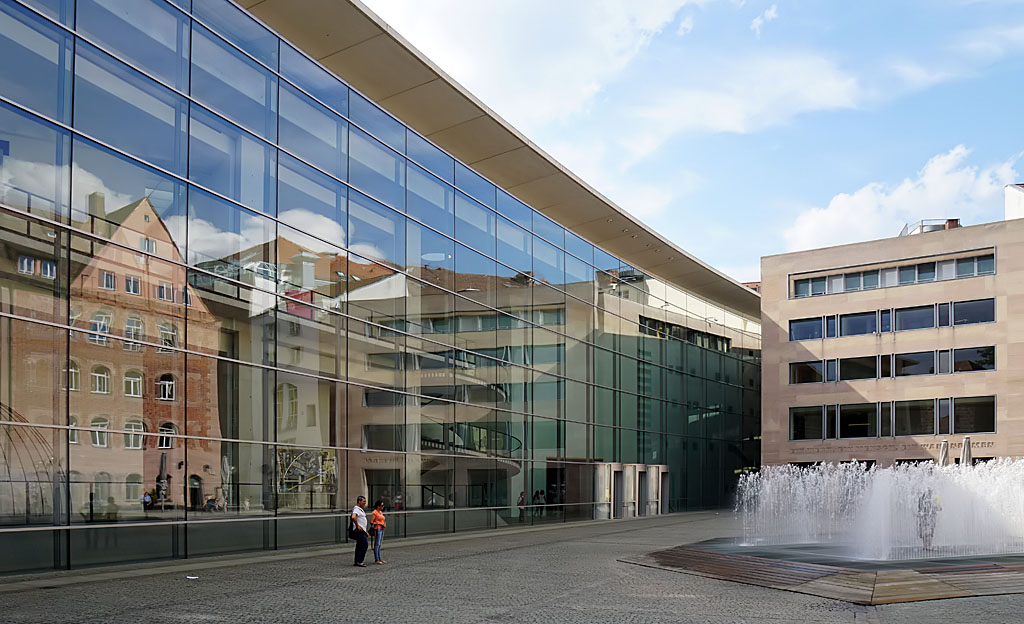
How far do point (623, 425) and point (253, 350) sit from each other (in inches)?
946

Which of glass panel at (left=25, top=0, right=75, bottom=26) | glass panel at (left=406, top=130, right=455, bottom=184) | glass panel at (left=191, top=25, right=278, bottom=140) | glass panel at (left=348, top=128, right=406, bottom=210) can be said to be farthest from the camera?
glass panel at (left=406, top=130, right=455, bottom=184)

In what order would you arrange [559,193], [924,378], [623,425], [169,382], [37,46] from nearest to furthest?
1. [37,46]
2. [169,382]
3. [559,193]
4. [623,425]
5. [924,378]

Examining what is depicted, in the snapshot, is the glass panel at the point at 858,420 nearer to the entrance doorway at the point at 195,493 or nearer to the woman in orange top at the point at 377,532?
the woman in orange top at the point at 377,532

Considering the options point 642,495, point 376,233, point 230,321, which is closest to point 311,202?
point 376,233

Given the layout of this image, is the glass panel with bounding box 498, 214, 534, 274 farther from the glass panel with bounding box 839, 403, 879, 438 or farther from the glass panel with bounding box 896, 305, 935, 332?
the glass panel with bounding box 896, 305, 935, 332

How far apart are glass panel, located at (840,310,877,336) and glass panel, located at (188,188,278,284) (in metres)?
→ 35.4

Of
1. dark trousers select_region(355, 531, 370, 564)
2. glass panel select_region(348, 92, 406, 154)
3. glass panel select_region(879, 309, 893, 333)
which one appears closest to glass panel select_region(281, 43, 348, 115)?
glass panel select_region(348, 92, 406, 154)

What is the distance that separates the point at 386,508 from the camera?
26.0 m

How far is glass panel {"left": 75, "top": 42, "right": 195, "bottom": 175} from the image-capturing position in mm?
17859

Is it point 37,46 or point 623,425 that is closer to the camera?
point 37,46

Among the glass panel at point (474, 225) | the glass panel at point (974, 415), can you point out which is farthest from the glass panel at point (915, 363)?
the glass panel at point (474, 225)

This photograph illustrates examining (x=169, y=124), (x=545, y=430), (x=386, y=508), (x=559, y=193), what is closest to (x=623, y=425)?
(x=545, y=430)

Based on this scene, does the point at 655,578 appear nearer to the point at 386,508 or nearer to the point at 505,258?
the point at 386,508

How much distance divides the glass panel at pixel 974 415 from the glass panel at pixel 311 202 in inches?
1334
